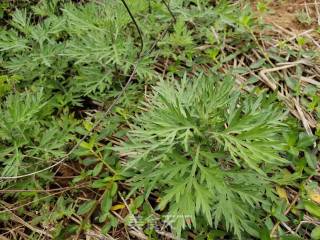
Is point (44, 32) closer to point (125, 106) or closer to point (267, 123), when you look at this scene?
point (125, 106)

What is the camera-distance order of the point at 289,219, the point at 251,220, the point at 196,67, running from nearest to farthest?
the point at 251,220 < the point at 289,219 < the point at 196,67

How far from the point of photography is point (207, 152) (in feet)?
5.66

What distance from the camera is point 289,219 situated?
2014mm

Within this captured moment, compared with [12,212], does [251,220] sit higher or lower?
lower

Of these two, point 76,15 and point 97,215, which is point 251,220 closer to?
point 97,215

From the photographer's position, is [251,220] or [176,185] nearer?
[176,185]

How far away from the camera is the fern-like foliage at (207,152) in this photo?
1642mm

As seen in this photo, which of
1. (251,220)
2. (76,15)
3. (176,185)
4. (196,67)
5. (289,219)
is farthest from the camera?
(196,67)

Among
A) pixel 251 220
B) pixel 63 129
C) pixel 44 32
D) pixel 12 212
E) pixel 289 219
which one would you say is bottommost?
pixel 289 219

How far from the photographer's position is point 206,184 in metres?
1.77

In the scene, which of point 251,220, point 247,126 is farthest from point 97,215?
point 247,126

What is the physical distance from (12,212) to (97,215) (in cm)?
48

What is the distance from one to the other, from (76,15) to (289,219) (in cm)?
176

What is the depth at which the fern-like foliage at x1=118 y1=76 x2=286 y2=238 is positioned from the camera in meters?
1.64
